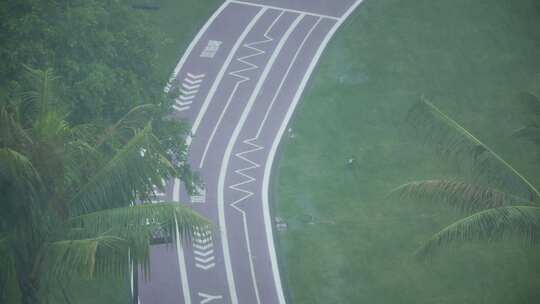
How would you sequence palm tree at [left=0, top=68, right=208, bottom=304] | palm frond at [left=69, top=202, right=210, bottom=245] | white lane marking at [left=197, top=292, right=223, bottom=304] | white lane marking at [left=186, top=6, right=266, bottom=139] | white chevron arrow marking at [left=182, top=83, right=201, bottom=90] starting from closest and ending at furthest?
palm tree at [left=0, top=68, right=208, bottom=304] → palm frond at [left=69, top=202, right=210, bottom=245] → white lane marking at [left=197, top=292, right=223, bottom=304] → white lane marking at [left=186, top=6, right=266, bottom=139] → white chevron arrow marking at [left=182, top=83, right=201, bottom=90]

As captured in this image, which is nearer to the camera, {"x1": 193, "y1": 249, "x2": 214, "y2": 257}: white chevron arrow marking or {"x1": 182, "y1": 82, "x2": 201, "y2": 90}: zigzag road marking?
{"x1": 193, "y1": 249, "x2": 214, "y2": 257}: white chevron arrow marking

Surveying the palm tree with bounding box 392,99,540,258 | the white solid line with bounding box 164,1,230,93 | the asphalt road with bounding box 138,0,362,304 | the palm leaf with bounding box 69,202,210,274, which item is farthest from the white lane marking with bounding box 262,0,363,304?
the palm leaf with bounding box 69,202,210,274

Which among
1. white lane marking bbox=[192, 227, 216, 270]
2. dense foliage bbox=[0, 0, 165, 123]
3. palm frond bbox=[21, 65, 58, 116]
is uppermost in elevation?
dense foliage bbox=[0, 0, 165, 123]

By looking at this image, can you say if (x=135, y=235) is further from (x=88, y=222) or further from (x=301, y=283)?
(x=301, y=283)

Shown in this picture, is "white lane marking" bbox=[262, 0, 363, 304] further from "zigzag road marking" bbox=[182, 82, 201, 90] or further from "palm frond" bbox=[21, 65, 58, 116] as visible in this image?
"palm frond" bbox=[21, 65, 58, 116]

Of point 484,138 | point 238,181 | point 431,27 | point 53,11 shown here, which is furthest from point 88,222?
point 431,27

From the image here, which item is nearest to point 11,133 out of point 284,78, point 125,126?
point 125,126

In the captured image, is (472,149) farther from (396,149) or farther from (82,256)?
(396,149)
